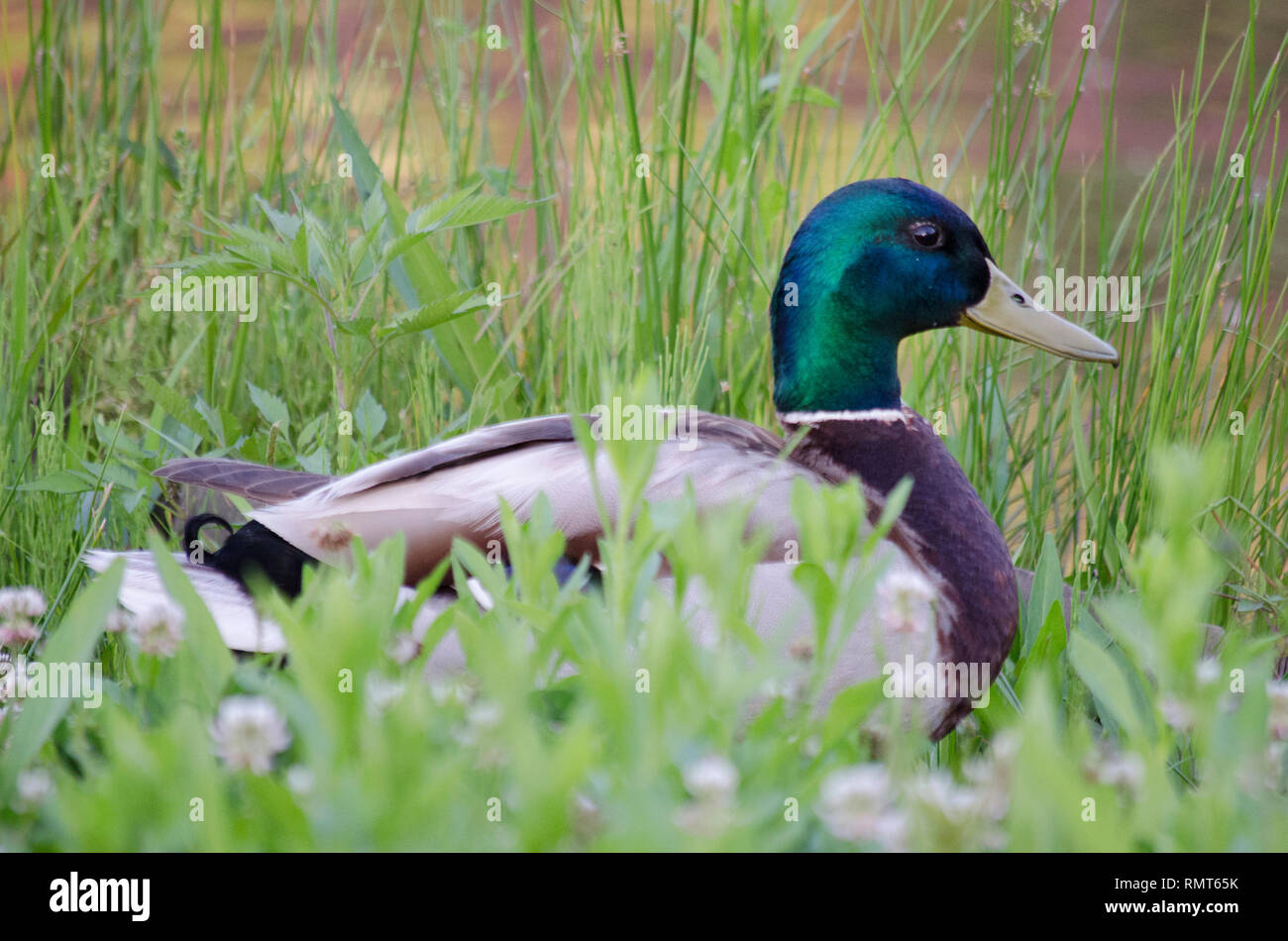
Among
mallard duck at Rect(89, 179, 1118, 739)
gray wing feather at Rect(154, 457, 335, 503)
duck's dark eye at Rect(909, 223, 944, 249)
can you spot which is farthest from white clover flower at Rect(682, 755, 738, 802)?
duck's dark eye at Rect(909, 223, 944, 249)

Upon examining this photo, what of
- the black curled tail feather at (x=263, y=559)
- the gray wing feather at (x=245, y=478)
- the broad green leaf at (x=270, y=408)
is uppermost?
the broad green leaf at (x=270, y=408)

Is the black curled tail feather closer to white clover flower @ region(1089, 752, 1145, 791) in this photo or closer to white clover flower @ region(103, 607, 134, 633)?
white clover flower @ region(103, 607, 134, 633)

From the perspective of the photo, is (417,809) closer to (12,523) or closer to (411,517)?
(411,517)

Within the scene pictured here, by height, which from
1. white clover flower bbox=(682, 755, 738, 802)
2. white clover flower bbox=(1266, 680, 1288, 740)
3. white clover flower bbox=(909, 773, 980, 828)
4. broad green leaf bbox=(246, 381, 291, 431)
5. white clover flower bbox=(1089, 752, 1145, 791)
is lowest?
white clover flower bbox=(1266, 680, 1288, 740)

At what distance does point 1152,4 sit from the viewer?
5008 mm

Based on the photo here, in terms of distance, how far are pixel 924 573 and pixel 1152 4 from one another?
12.1 feet

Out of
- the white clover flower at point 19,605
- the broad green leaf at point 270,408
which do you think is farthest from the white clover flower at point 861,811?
the broad green leaf at point 270,408

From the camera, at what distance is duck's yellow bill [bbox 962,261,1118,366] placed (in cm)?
244

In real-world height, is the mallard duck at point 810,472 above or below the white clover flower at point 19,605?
above

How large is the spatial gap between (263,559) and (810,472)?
2.95 feet

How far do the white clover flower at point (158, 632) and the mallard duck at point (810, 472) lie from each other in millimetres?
133

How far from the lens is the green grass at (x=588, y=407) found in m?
1.14

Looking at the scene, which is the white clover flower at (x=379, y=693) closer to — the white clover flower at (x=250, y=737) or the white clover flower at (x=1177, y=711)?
the white clover flower at (x=250, y=737)
